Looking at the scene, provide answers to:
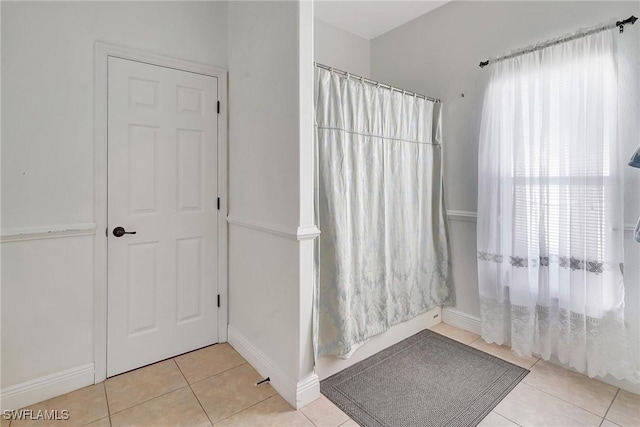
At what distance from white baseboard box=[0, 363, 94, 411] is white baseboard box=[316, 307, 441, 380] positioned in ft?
4.63

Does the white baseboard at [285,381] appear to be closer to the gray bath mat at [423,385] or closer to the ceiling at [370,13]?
the gray bath mat at [423,385]

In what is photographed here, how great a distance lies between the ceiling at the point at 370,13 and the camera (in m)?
2.72

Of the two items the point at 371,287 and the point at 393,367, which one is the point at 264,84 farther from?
the point at 393,367

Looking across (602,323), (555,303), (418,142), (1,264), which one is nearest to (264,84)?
(418,142)

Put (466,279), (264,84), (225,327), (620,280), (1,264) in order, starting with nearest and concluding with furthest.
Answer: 1. (1,264)
2. (620,280)
3. (264,84)
4. (225,327)
5. (466,279)

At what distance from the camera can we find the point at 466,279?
2.67 m

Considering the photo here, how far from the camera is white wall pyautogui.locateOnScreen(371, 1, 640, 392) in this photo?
183 cm

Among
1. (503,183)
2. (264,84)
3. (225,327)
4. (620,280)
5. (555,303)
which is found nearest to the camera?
(620,280)

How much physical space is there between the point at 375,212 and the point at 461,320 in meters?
1.33

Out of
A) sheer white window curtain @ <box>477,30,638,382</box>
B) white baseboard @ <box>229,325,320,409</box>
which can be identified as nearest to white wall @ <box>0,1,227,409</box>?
white baseboard @ <box>229,325,320,409</box>

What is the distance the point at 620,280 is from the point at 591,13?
1641 mm


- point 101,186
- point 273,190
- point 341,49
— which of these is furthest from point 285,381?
point 341,49

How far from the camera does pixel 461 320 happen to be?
106 inches

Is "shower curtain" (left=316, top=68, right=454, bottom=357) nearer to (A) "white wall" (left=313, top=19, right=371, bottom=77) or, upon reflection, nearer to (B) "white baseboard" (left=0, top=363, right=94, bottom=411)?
(A) "white wall" (left=313, top=19, right=371, bottom=77)
